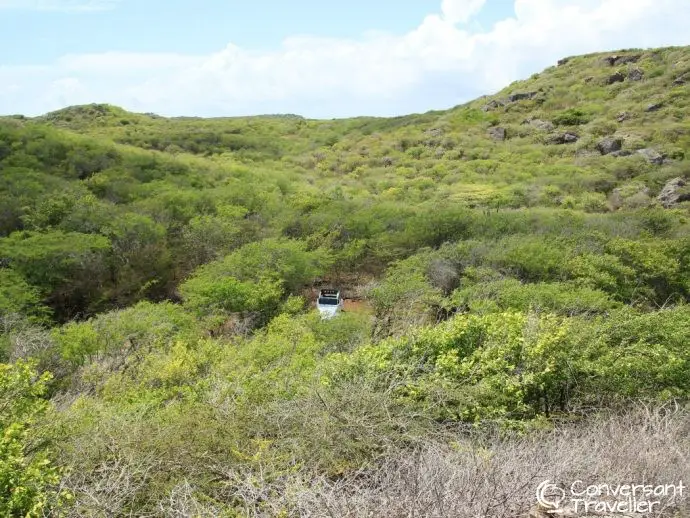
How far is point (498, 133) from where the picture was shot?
61531 mm

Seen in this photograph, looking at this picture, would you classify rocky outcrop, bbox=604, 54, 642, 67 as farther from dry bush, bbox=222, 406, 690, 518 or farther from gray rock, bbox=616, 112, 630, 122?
dry bush, bbox=222, 406, 690, 518

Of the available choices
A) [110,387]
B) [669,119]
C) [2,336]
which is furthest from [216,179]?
[669,119]

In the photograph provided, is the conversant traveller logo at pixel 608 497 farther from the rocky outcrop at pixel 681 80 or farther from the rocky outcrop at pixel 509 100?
the rocky outcrop at pixel 509 100

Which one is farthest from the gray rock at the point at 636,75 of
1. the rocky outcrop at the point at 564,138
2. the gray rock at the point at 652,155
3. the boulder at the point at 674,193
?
the boulder at the point at 674,193

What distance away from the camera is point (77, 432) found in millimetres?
7551

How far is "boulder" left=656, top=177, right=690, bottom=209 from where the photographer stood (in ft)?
118

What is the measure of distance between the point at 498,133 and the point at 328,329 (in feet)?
170

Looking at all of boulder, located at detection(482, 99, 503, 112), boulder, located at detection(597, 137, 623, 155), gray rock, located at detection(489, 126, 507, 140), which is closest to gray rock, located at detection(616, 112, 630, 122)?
boulder, located at detection(597, 137, 623, 155)

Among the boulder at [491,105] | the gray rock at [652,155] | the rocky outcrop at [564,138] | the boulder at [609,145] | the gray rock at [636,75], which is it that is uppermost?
the gray rock at [636,75]

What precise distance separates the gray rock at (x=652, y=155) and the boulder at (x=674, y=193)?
7271 mm

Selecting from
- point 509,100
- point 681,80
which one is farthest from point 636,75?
point 509,100

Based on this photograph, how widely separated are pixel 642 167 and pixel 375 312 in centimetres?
3495

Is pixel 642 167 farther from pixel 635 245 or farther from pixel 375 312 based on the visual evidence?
pixel 375 312

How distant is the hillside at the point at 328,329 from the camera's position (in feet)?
20.3
